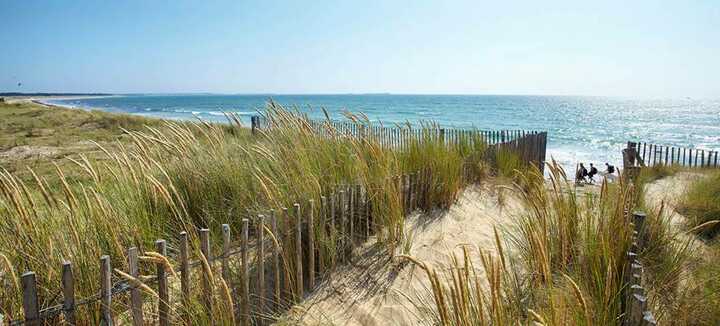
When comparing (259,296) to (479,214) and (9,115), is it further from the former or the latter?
(9,115)

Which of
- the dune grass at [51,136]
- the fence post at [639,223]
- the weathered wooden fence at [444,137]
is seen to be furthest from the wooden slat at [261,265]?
the dune grass at [51,136]

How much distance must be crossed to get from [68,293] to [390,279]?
237 cm

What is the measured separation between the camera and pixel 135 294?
6.47 ft

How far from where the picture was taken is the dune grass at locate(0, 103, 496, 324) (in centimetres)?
223

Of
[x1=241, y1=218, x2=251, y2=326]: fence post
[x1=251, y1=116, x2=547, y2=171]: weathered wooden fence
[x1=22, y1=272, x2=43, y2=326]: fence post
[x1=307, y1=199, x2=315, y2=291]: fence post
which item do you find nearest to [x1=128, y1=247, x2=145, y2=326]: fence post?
[x1=22, y1=272, x2=43, y2=326]: fence post

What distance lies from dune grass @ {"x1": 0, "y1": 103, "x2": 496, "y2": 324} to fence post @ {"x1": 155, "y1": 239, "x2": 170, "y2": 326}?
12 centimetres

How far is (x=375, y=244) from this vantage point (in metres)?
4.03

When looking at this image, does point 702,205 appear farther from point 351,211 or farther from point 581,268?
point 351,211

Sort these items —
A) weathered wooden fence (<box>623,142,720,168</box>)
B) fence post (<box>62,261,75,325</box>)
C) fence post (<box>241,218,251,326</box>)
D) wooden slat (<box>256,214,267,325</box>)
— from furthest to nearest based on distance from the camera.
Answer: weathered wooden fence (<box>623,142,720,168</box>)
wooden slat (<box>256,214,267,325</box>)
fence post (<box>241,218,251,326</box>)
fence post (<box>62,261,75,325</box>)

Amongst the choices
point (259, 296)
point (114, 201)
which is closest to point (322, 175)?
point (259, 296)

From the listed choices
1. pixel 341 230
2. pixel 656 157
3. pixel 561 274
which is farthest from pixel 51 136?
pixel 656 157

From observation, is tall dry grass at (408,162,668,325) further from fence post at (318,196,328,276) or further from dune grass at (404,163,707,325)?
fence post at (318,196,328,276)

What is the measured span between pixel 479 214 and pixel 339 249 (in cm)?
251

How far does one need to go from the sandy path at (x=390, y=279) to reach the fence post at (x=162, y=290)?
2.38 ft
